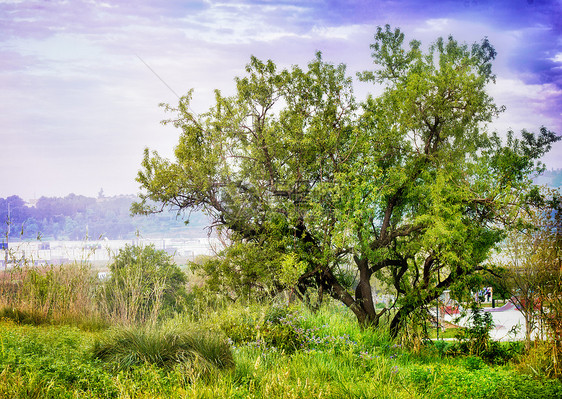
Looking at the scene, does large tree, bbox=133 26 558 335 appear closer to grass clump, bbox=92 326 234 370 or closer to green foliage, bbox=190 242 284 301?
green foliage, bbox=190 242 284 301

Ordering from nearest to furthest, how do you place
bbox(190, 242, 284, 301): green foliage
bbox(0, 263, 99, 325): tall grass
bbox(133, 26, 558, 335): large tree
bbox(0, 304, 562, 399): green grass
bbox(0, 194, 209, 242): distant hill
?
1. bbox(0, 304, 562, 399): green grass
2. bbox(0, 263, 99, 325): tall grass
3. bbox(133, 26, 558, 335): large tree
4. bbox(190, 242, 284, 301): green foliage
5. bbox(0, 194, 209, 242): distant hill

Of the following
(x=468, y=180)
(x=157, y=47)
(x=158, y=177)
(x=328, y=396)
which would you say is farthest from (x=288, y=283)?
(x=157, y=47)

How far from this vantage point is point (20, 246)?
8.52 metres

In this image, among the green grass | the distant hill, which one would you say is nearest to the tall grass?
the green grass

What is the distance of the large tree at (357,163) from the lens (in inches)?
363

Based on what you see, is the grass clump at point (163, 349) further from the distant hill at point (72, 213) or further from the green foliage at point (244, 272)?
the distant hill at point (72, 213)

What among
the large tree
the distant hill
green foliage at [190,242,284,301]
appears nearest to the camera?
the large tree

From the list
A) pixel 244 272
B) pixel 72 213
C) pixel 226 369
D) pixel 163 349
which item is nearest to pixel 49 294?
pixel 244 272

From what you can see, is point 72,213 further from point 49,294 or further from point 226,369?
point 226,369

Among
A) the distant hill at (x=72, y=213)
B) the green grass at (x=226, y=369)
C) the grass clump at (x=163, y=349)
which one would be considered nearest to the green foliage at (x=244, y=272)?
the green grass at (x=226, y=369)

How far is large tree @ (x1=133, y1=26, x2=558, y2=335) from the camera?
923cm

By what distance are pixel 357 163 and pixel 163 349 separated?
5.85 meters

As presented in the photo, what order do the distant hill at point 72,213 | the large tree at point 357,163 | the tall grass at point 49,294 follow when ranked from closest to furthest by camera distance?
the tall grass at point 49,294
the large tree at point 357,163
the distant hill at point 72,213

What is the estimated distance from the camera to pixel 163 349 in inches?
176
